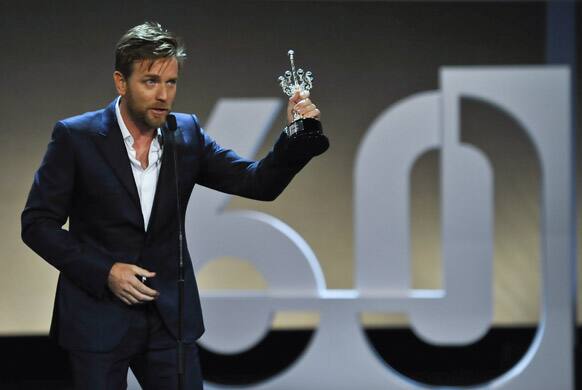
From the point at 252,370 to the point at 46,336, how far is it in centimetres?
118

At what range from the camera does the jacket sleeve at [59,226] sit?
1969 millimetres

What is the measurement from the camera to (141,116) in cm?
202

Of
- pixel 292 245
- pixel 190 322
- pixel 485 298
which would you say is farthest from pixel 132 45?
pixel 485 298

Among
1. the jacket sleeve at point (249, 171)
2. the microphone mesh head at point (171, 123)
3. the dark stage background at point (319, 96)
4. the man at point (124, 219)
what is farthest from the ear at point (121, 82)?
the dark stage background at point (319, 96)

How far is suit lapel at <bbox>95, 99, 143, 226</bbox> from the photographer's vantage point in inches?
79.0

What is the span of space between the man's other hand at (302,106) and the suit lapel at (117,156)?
39cm

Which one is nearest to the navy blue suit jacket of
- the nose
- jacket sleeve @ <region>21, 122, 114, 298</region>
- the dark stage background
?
jacket sleeve @ <region>21, 122, 114, 298</region>

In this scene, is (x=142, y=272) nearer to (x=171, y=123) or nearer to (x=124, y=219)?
(x=124, y=219)

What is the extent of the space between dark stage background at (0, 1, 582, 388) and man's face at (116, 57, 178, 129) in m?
3.01

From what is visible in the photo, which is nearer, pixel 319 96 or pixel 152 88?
pixel 152 88

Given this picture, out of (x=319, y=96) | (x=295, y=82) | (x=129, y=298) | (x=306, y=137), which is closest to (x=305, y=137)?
(x=306, y=137)

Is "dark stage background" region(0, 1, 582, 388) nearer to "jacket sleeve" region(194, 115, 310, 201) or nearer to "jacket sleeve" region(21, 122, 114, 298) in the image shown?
"jacket sleeve" region(194, 115, 310, 201)

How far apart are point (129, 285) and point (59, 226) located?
0.22 m

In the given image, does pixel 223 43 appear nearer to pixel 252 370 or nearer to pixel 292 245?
pixel 292 245
